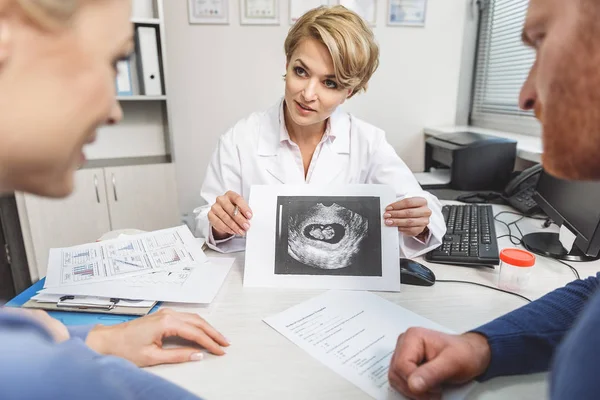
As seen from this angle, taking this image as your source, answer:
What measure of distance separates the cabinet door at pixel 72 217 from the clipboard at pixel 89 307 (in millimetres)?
1388

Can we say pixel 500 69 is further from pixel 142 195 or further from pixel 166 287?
pixel 166 287

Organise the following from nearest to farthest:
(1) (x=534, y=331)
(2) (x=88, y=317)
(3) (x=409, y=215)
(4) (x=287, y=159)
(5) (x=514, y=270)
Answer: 1. (1) (x=534, y=331)
2. (2) (x=88, y=317)
3. (5) (x=514, y=270)
4. (3) (x=409, y=215)
5. (4) (x=287, y=159)

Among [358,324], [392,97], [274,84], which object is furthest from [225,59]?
[358,324]

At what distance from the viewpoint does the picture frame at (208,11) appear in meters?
2.11

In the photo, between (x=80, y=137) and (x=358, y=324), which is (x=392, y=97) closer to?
→ (x=358, y=324)

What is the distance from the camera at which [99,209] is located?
2.12 meters

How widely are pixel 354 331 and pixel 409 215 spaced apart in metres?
0.38

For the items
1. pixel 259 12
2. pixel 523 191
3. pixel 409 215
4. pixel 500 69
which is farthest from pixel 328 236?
pixel 500 69

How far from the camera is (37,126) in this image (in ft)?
1.06

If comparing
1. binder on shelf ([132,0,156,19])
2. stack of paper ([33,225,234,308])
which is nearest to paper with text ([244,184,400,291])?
stack of paper ([33,225,234,308])

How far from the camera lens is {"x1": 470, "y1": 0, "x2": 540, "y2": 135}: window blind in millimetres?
2209

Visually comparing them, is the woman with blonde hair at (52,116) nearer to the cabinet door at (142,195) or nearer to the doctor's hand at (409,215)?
the doctor's hand at (409,215)

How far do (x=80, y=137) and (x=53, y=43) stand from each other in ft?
0.27

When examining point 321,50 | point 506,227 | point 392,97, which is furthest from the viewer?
point 392,97
